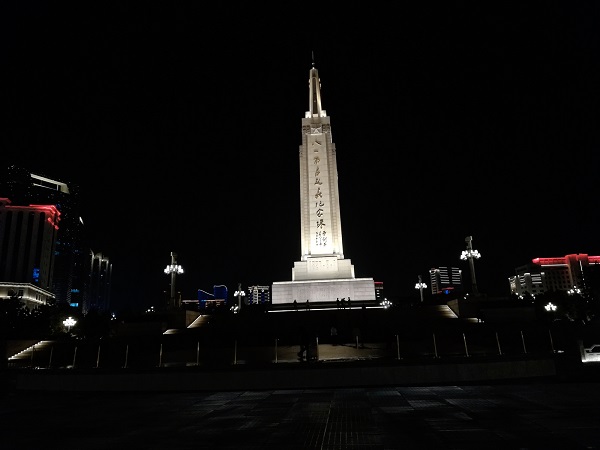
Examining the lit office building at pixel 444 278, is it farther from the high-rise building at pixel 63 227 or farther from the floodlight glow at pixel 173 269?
the floodlight glow at pixel 173 269

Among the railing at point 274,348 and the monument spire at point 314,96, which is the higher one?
the monument spire at point 314,96

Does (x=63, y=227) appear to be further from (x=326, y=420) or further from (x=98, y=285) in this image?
(x=326, y=420)

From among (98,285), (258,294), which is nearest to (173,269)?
(258,294)

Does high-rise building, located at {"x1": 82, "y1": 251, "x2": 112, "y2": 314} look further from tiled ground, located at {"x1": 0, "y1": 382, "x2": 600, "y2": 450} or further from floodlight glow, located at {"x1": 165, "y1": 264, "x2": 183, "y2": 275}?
tiled ground, located at {"x1": 0, "y1": 382, "x2": 600, "y2": 450}

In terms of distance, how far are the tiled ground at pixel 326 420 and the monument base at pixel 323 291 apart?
21.7 m

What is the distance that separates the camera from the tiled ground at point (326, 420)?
16.9ft

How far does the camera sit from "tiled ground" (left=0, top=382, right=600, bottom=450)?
5164mm

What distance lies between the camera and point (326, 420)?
6.54 meters

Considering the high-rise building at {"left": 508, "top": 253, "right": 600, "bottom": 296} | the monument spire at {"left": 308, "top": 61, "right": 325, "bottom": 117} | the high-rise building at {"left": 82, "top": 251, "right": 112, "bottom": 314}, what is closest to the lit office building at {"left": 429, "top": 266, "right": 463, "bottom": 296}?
the high-rise building at {"left": 508, "top": 253, "right": 600, "bottom": 296}

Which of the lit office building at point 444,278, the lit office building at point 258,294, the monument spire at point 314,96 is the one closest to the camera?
the monument spire at point 314,96

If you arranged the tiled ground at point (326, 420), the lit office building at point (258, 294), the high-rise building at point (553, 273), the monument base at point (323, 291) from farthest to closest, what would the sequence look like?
the high-rise building at point (553, 273), the lit office building at point (258, 294), the monument base at point (323, 291), the tiled ground at point (326, 420)

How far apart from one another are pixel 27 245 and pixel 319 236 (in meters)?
70.8

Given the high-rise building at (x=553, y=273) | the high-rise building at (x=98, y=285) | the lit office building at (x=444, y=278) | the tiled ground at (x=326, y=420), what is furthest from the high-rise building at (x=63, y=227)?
the lit office building at (x=444, y=278)

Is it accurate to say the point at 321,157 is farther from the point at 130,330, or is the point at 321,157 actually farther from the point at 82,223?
the point at 82,223
